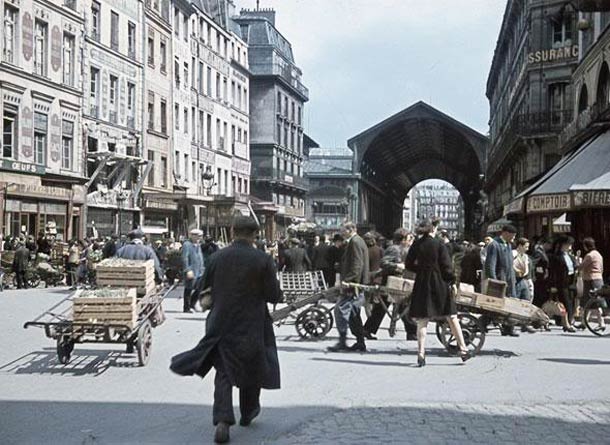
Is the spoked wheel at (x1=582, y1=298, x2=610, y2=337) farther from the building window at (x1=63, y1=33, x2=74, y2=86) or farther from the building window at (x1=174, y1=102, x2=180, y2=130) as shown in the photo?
the building window at (x1=174, y1=102, x2=180, y2=130)

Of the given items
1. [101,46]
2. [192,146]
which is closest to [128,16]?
[101,46]

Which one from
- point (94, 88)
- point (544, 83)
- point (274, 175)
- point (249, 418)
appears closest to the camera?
point (249, 418)

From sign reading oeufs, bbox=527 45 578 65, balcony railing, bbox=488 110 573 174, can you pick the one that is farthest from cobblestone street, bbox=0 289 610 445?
sign reading oeufs, bbox=527 45 578 65

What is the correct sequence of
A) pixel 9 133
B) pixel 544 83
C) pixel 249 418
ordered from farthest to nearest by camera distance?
pixel 544 83, pixel 9 133, pixel 249 418

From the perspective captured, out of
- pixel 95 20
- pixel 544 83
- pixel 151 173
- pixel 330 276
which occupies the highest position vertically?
pixel 95 20

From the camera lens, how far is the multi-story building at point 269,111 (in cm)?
7144

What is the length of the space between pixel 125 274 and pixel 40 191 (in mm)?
22147

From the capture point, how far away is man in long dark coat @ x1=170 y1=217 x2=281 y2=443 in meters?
7.28

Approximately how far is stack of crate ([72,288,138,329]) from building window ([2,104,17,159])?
22706mm

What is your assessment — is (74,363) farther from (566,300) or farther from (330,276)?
(330,276)

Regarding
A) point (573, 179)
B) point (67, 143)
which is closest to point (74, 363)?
point (573, 179)

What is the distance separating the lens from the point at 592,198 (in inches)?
747

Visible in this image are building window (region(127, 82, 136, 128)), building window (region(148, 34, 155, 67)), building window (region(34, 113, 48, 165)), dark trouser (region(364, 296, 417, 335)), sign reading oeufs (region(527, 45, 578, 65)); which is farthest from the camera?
building window (region(148, 34, 155, 67))

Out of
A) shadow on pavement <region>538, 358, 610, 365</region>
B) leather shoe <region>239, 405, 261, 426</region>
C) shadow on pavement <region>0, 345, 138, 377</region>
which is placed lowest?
shadow on pavement <region>538, 358, 610, 365</region>
